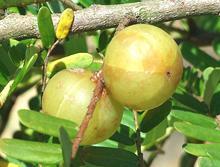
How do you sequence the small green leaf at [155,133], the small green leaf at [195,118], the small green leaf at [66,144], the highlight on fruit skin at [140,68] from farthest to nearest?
the small green leaf at [155,133] → the small green leaf at [195,118] → the highlight on fruit skin at [140,68] → the small green leaf at [66,144]

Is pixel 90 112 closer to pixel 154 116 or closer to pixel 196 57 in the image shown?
pixel 154 116

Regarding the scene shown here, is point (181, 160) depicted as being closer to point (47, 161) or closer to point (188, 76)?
point (188, 76)

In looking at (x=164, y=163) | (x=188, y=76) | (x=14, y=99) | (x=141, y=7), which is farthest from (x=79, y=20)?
(x=164, y=163)

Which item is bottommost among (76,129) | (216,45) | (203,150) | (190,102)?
(216,45)

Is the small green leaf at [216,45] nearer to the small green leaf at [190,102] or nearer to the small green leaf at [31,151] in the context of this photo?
the small green leaf at [190,102]

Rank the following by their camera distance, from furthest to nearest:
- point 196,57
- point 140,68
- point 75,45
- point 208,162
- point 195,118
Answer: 1. point 196,57
2. point 75,45
3. point 195,118
4. point 208,162
5. point 140,68

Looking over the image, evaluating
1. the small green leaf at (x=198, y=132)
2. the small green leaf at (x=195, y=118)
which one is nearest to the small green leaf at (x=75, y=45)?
the small green leaf at (x=195, y=118)

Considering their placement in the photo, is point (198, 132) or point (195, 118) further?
point (195, 118)

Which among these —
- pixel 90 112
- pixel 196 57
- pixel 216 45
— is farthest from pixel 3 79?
pixel 216 45
